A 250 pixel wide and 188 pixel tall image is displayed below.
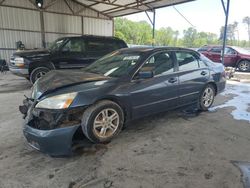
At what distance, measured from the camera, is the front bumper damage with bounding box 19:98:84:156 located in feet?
8.34

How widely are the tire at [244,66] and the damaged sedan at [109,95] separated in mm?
8881

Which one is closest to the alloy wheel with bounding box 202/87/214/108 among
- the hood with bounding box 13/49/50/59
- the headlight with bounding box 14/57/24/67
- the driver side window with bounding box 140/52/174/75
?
the driver side window with bounding box 140/52/174/75

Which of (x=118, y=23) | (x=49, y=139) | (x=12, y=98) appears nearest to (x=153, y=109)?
(x=49, y=139)

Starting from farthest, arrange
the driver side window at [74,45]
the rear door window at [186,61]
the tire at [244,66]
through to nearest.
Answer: the tire at [244,66] → the driver side window at [74,45] → the rear door window at [186,61]

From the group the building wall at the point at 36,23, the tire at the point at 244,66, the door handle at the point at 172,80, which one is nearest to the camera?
the door handle at the point at 172,80

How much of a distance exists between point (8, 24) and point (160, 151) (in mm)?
13317

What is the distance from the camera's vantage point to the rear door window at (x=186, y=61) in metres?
4.07

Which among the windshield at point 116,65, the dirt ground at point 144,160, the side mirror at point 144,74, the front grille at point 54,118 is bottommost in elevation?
the dirt ground at point 144,160

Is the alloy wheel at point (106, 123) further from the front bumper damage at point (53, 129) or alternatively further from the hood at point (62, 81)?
the hood at point (62, 81)

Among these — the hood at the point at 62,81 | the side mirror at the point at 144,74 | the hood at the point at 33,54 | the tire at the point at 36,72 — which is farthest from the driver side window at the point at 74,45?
the side mirror at the point at 144,74

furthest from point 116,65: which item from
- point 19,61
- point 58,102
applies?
point 19,61

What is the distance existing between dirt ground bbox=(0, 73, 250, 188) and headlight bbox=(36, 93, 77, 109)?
663mm

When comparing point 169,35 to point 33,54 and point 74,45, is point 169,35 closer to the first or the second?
point 74,45

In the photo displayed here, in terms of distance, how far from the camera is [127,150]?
2.97 m
